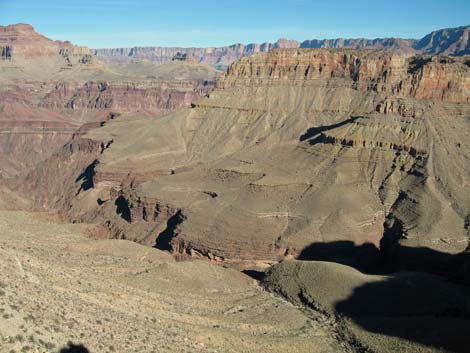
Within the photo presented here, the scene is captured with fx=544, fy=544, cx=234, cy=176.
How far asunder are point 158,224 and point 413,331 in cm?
4194

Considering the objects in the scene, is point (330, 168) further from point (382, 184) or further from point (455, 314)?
point (455, 314)

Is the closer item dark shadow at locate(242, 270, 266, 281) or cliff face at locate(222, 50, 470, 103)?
dark shadow at locate(242, 270, 266, 281)

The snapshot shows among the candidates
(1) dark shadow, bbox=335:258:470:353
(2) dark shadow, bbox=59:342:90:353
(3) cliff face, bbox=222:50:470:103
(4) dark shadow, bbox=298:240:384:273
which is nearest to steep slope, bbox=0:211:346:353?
(2) dark shadow, bbox=59:342:90:353

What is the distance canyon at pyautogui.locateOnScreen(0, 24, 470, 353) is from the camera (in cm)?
3775

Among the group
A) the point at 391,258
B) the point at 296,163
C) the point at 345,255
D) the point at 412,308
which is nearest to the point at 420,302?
the point at 412,308

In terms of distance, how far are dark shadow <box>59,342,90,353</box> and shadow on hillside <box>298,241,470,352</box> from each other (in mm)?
22370

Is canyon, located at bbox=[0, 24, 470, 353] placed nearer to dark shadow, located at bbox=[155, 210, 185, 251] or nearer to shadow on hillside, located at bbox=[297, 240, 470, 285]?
shadow on hillside, located at bbox=[297, 240, 470, 285]

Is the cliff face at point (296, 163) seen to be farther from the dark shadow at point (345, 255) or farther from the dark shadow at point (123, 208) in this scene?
the dark shadow at point (345, 255)

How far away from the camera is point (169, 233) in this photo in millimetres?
70188

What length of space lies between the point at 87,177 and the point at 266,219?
51157 mm

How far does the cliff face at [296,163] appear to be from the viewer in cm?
6494

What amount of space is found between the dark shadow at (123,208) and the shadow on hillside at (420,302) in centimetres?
3836

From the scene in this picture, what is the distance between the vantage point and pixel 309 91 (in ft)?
363

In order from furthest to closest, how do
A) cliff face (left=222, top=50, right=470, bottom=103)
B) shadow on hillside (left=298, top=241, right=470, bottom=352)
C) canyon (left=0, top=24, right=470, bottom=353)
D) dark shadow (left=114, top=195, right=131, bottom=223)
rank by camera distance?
cliff face (left=222, top=50, right=470, bottom=103)
dark shadow (left=114, top=195, right=131, bottom=223)
shadow on hillside (left=298, top=241, right=470, bottom=352)
canyon (left=0, top=24, right=470, bottom=353)
